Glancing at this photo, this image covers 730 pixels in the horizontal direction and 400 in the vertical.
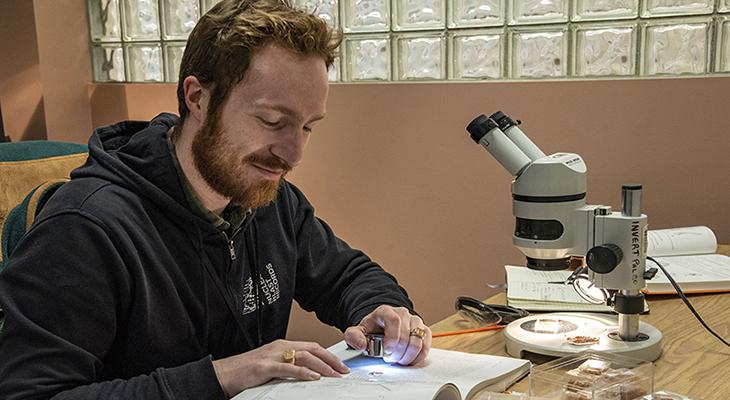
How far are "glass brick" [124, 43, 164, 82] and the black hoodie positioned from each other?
1.42 meters

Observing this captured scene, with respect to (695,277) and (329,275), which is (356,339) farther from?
(695,277)

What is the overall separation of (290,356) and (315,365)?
4 cm

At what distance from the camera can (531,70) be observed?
2201mm

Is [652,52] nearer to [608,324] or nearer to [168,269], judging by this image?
[608,324]

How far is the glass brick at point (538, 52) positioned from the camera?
2152 millimetres

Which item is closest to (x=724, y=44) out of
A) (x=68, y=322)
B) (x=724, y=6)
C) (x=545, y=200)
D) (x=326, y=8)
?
(x=724, y=6)

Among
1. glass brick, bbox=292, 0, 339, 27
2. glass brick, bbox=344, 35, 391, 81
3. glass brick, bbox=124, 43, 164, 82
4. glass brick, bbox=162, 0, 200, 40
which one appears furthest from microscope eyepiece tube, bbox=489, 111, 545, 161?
glass brick, bbox=124, 43, 164, 82

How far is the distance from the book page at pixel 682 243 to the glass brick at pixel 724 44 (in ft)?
1.57

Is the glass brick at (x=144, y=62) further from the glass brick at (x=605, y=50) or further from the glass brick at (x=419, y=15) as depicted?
the glass brick at (x=605, y=50)

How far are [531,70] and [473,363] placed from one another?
127 cm

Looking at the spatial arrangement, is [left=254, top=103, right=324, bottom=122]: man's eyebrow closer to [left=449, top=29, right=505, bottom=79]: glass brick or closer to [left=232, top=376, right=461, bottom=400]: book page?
[left=232, top=376, right=461, bottom=400]: book page

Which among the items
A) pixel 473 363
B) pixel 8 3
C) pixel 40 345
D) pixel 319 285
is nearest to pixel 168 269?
pixel 40 345

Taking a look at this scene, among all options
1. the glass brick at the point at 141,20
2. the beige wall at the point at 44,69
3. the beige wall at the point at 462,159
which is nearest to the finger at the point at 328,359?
the beige wall at the point at 462,159

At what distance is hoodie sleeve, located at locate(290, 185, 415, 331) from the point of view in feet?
4.90
